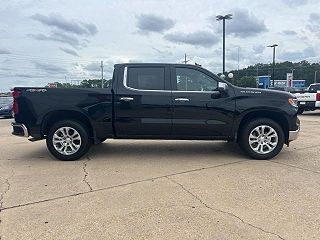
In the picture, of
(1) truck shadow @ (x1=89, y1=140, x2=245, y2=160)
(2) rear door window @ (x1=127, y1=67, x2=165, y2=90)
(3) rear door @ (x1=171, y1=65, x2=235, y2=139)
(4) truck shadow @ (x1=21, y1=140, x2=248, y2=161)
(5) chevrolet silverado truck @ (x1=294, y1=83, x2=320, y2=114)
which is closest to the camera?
(3) rear door @ (x1=171, y1=65, x2=235, y2=139)

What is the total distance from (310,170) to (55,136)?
4693 millimetres

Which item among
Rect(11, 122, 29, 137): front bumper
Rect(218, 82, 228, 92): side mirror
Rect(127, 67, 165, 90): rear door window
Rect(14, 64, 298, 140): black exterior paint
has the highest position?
Rect(127, 67, 165, 90): rear door window

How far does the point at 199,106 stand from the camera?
6531 millimetres

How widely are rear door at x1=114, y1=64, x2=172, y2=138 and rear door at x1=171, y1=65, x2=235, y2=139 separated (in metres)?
0.17

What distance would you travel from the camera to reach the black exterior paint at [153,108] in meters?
6.55

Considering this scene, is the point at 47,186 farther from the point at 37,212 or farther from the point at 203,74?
the point at 203,74

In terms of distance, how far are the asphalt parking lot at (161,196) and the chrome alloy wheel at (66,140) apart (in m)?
0.28

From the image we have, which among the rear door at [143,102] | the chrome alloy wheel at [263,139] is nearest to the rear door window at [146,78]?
the rear door at [143,102]

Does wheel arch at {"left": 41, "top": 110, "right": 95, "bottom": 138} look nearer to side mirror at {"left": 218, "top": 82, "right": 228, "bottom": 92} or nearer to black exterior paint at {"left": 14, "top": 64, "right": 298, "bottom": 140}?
black exterior paint at {"left": 14, "top": 64, "right": 298, "bottom": 140}

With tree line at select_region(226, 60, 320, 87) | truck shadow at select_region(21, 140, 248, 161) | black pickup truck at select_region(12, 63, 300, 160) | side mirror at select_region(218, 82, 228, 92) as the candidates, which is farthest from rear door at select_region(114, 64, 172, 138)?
tree line at select_region(226, 60, 320, 87)

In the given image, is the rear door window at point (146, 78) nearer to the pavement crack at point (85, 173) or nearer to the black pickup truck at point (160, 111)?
the black pickup truck at point (160, 111)

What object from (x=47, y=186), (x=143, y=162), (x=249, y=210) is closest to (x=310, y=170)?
(x=249, y=210)

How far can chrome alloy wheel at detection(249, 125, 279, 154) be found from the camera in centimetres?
662

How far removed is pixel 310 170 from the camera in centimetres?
581
